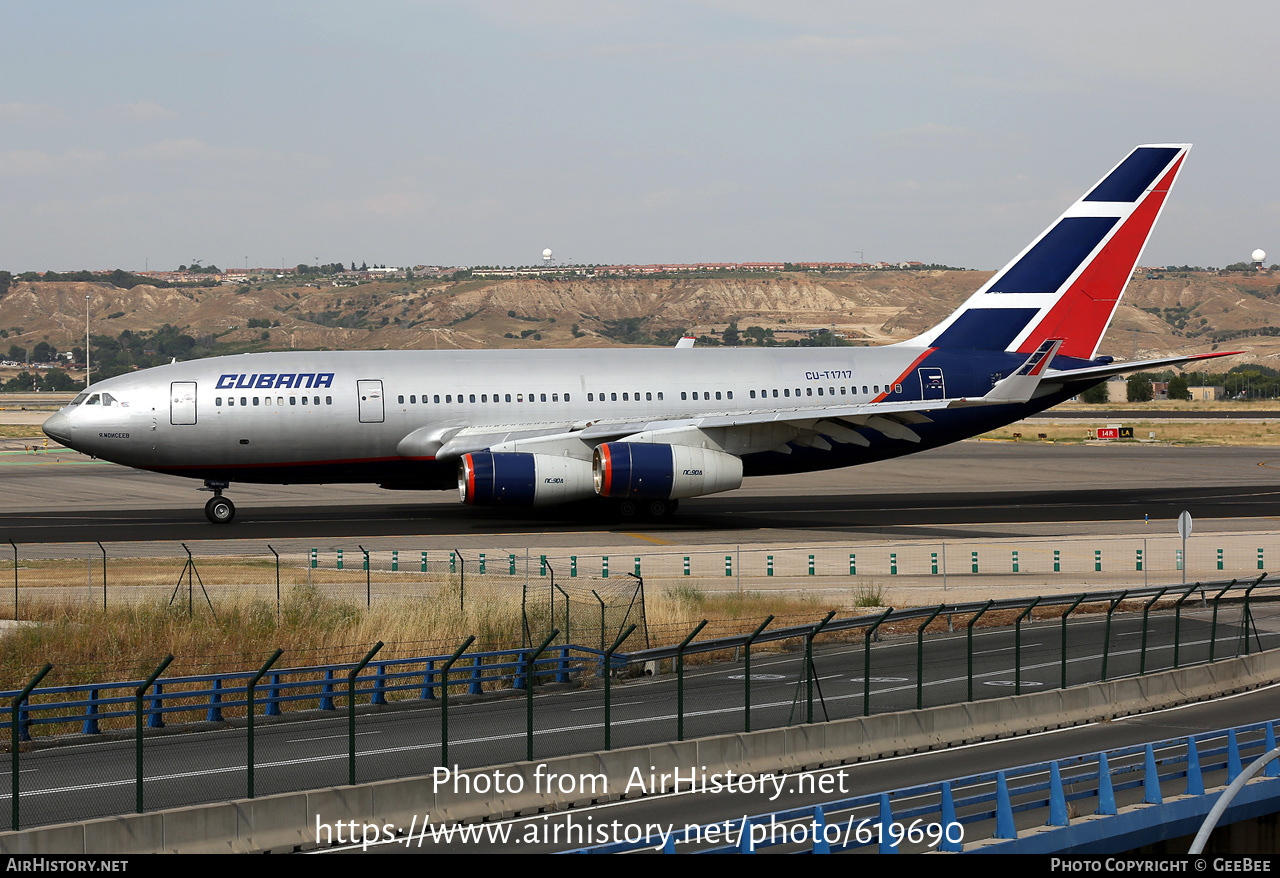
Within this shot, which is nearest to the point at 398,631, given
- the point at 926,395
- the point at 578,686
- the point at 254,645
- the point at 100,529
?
the point at 254,645

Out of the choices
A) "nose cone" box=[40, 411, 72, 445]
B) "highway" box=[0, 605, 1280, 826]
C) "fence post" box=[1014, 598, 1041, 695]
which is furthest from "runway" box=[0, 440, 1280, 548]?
"fence post" box=[1014, 598, 1041, 695]

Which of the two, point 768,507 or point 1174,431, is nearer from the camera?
point 768,507

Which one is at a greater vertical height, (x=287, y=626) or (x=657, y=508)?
(x=287, y=626)

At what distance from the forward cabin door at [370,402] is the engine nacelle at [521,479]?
307 centimetres

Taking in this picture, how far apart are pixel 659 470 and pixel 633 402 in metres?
4.26

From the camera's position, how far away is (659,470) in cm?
3862

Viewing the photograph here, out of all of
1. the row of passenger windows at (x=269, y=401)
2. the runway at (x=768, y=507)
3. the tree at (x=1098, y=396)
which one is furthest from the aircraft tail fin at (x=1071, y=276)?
the tree at (x=1098, y=396)

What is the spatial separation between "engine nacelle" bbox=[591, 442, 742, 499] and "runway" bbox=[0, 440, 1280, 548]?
4.44ft

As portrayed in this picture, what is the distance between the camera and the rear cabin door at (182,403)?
38.5m

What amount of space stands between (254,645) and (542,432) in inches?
683

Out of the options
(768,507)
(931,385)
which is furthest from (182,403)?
(931,385)

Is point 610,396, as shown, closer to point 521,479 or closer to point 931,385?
point 521,479

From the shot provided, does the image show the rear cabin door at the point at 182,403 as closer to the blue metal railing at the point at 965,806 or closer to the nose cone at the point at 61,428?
the nose cone at the point at 61,428

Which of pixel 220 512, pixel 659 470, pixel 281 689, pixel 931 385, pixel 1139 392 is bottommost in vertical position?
pixel 1139 392
